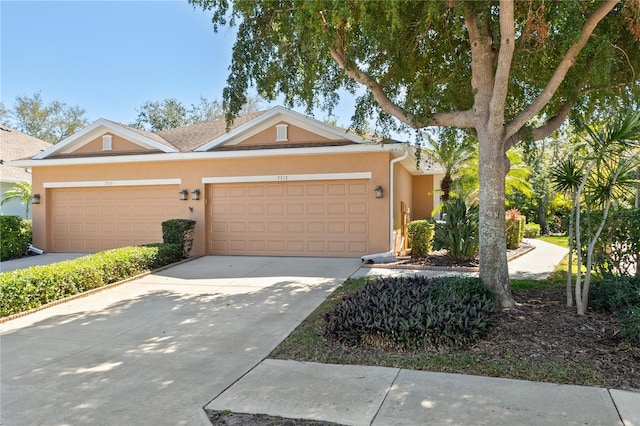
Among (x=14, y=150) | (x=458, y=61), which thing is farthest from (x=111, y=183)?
(x=458, y=61)

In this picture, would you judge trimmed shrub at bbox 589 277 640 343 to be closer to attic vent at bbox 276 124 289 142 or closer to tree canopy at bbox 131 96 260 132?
attic vent at bbox 276 124 289 142

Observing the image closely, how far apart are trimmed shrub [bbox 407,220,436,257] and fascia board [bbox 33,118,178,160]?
8185 mm

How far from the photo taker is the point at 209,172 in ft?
43.8

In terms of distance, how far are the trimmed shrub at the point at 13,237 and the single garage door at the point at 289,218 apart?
656cm

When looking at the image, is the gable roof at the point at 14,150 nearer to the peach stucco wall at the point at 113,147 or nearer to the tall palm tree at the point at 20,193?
the tall palm tree at the point at 20,193

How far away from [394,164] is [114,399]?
10190 millimetres

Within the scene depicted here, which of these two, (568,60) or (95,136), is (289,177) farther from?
(568,60)

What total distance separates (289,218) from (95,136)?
741 centimetres

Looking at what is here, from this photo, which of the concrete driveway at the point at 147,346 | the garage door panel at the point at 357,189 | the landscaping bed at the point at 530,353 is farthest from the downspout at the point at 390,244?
the landscaping bed at the point at 530,353

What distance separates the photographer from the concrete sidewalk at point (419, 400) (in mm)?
3438

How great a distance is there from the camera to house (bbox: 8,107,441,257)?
1229cm

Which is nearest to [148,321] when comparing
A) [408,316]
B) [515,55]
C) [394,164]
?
[408,316]

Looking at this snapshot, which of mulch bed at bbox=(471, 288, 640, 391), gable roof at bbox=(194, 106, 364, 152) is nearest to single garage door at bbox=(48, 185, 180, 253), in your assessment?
gable roof at bbox=(194, 106, 364, 152)

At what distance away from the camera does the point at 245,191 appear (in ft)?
43.5
